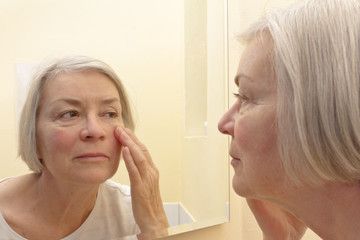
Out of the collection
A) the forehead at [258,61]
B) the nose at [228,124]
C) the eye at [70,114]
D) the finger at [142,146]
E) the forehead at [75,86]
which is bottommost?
the finger at [142,146]

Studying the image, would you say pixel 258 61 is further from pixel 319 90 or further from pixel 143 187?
pixel 143 187

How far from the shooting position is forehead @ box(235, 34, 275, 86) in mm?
521

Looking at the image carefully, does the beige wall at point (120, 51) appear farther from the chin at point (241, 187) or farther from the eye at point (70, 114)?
the chin at point (241, 187)

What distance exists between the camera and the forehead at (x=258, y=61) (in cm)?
52

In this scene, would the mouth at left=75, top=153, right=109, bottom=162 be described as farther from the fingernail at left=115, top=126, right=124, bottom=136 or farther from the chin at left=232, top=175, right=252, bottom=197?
the chin at left=232, top=175, right=252, bottom=197

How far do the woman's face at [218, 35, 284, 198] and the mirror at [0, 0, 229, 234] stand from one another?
222 mm

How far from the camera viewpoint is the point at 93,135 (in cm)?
63

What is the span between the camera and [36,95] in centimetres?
61

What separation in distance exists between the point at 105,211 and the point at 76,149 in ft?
0.50

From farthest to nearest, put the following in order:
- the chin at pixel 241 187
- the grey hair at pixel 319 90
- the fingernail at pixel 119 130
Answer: the fingernail at pixel 119 130
the chin at pixel 241 187
the grey hair at pixel 319 90

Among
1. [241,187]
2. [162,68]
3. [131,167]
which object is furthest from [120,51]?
[241,187]

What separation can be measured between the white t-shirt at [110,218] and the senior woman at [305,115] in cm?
24

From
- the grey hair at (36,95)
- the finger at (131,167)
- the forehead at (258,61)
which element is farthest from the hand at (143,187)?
the forehead at (258,61)

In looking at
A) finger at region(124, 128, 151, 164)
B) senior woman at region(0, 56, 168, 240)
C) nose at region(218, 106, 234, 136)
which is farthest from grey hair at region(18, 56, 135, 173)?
nose at region(218, 106, 234, 136)
